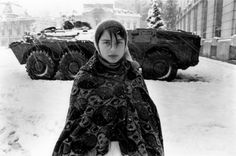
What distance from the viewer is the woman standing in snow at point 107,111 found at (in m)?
1.78

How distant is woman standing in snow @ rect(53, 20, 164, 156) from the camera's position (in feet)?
5.84

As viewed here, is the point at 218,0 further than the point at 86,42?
Yes

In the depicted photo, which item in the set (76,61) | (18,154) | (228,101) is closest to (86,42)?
(76,61)

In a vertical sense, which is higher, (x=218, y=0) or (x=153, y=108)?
(x=218, y=0)

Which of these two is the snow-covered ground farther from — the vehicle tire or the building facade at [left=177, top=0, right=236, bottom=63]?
the building facade at [left=177, top=0, right=236, bottom=63]

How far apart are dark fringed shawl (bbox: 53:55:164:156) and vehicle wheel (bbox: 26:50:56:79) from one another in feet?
Answer: 24.6

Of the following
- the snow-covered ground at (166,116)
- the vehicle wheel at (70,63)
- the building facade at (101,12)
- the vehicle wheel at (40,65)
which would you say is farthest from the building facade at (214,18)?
the vehicle wheel at (40,65)

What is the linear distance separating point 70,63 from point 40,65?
1062mm

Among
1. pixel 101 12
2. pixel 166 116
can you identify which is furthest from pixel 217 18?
pixel 166 116

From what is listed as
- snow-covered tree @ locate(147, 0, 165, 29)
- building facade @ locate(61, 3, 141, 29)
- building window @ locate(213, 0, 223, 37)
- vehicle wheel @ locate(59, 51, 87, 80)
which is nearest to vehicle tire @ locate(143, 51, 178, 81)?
vehicle wheel @ locate(59, 51, 87, 80)

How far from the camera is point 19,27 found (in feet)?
111

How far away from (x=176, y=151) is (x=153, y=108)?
2.35 m

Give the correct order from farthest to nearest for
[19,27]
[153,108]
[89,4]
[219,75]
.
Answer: [19,27]
[89,4]
[219,75]
[153,108]

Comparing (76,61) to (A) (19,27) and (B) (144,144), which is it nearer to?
(B) (144,144)
